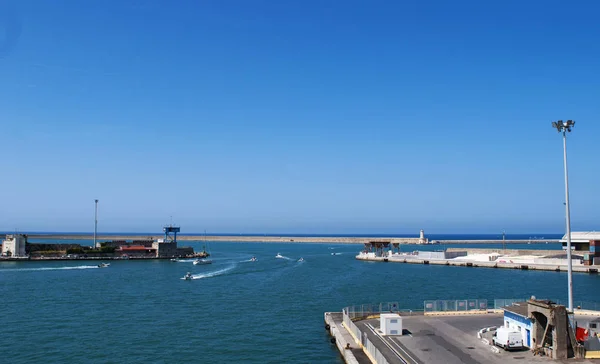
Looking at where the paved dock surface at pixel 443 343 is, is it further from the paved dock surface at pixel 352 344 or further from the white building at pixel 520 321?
the paved dock surface at pixel 352 344

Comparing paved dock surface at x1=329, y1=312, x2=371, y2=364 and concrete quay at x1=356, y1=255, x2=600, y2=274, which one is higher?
paved dock surface at x1=329, y1=312, x2=371, y2=364

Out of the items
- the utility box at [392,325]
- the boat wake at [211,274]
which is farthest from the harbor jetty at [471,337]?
the boat wake at [211,274]

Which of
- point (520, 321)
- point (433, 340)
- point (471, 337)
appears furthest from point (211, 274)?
point (520, 321)

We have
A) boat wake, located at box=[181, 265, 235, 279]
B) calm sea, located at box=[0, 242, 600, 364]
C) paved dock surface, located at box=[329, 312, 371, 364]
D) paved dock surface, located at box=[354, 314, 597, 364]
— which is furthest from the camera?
boat wake, located at box=[181, 265, 235, 279]

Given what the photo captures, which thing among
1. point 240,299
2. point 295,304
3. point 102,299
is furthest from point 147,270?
point 295,304

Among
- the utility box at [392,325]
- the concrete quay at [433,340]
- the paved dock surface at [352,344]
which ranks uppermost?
the utility box at [392,325]

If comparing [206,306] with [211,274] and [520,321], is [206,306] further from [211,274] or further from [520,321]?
[211,274]

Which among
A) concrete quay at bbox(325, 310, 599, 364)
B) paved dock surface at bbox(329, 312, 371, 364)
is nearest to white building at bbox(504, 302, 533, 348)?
concrete quay at bbox(325, 310, 599, 364)

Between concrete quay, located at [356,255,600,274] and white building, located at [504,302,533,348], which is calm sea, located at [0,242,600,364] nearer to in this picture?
concrete quay, located at [356,255,600,274]
